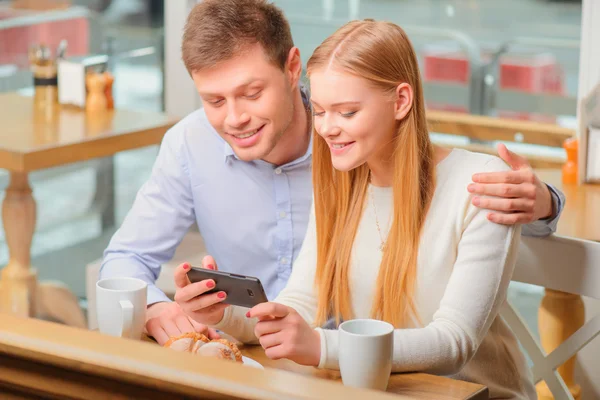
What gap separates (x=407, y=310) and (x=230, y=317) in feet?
0.89

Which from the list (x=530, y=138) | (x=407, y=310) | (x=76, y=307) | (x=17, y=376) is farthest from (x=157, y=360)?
(x=76, y=307)

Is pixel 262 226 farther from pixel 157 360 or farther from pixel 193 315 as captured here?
pixel 157 360

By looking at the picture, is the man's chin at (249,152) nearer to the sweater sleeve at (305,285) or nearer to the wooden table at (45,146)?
the sweater sleeve at (305,285)

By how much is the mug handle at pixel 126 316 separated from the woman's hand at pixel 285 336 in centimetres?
17

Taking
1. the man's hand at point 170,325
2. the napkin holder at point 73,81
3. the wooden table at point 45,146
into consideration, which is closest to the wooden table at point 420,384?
the man's hand at point 170,325

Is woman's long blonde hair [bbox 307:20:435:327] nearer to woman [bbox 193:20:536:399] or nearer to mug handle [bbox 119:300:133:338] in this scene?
woman [bbox 193:20:536:399]

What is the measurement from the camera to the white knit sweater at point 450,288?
4.34ft

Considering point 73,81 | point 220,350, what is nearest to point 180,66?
point 73,81

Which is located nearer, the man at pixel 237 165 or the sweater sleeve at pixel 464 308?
the sweater sleeve at pixel 464 308

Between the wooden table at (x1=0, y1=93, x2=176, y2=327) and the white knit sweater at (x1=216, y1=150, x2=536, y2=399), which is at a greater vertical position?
the white knit sweater at (x1=216, y1=150, x2=536, y2=399)

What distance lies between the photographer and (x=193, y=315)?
140 centimetres

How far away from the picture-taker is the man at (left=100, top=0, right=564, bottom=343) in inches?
66.2

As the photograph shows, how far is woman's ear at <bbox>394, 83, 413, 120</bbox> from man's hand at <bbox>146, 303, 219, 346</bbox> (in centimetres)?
42

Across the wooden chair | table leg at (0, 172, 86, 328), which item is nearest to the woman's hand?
the wooden chair
